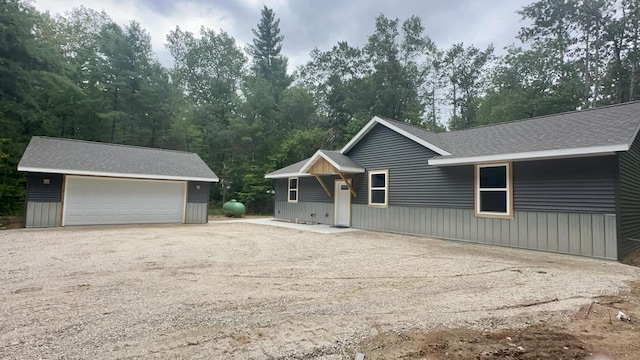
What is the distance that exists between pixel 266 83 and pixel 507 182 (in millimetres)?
19861

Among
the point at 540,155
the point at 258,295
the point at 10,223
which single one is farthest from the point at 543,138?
the point at 10,223

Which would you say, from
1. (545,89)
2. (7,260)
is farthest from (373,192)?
(545,89)

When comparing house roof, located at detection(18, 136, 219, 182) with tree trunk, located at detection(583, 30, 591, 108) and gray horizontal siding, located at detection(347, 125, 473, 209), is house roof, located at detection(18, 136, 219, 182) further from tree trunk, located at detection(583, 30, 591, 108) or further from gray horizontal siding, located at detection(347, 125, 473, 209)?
tree trunk, located at detection(583, 30, 591, 108)

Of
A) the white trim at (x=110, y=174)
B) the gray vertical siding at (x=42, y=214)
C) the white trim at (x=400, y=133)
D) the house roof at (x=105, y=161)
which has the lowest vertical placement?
the gray vertical siding at (x=42, y=214)

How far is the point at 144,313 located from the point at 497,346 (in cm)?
336

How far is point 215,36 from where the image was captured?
27.6 meters

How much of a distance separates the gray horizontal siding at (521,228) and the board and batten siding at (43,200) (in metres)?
11.4

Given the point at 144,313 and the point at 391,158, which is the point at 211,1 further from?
the point at 144,313

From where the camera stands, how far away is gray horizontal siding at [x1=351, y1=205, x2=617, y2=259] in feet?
20.7

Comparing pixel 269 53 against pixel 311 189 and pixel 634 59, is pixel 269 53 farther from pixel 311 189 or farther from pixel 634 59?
pixel 634 59

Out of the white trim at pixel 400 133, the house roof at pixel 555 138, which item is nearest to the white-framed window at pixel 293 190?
the white trim at pixel 400 133

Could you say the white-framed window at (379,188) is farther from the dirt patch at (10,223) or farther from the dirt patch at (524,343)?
the dirt patch at (10,223)

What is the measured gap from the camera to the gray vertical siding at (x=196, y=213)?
1305 centimetres

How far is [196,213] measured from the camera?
1320 centimetres
